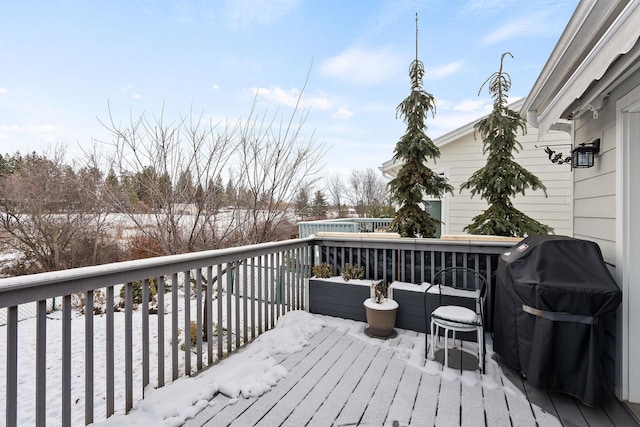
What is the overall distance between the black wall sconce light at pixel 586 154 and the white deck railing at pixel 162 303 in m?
1.05

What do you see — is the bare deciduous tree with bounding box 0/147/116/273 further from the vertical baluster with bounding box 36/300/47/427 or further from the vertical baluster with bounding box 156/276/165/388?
the vertical baluster with bounding box 36/300/47/427

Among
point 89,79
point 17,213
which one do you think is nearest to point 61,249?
point 17,213

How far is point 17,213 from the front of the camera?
8250 millimetres

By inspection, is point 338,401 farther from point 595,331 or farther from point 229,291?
point 595,331

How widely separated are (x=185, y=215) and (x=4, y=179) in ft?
26.1

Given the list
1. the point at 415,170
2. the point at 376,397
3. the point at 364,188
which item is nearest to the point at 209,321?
the point at 376,397

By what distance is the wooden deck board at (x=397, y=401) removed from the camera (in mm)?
1901

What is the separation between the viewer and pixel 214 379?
230 cm

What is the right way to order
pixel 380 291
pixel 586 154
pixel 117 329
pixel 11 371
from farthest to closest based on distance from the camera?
pixel 117 329 → pixel 380 291 → pixel 586 154 → pixel 11 371

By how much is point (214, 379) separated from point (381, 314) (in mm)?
1707

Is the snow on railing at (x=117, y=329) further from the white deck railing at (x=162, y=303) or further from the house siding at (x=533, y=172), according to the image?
the house siding at (x=533, y=172)

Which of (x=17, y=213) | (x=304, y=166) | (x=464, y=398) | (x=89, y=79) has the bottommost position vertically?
(x=464, y=398)

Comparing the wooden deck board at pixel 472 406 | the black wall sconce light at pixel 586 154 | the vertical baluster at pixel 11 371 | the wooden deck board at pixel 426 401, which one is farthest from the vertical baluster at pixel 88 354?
the black wall sconce light at pixel 586 154

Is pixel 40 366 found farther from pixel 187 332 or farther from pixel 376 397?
pixel 376 397
